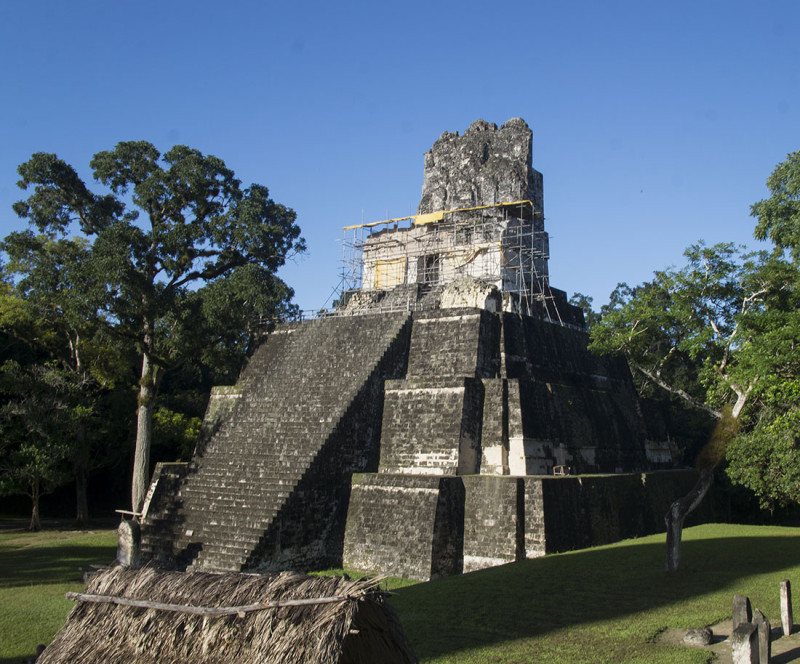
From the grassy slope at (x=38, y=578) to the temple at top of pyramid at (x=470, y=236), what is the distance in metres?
8.31

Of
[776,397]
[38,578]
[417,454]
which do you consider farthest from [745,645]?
[38,578]

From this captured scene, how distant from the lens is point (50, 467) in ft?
55.4

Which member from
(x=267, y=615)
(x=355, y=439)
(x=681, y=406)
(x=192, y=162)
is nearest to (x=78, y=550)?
(x=355, y=439)

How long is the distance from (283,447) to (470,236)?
10.6m

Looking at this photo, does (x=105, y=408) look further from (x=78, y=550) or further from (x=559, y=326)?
(x=559, y=326)

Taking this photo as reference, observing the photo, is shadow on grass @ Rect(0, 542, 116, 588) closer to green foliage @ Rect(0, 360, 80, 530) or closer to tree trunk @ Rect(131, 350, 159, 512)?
tree trunk @ Rect(131, 350, 159, 512)

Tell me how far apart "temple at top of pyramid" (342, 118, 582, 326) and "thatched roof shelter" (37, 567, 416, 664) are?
1309 cm

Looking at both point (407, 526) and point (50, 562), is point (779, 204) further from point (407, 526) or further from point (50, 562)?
point (50, 562)

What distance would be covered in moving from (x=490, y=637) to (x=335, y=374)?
8235mm

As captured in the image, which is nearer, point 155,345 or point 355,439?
point 355,439

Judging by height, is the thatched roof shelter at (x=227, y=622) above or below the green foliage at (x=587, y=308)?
below

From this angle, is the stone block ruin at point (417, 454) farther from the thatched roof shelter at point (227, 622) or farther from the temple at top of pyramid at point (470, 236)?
the thatched roof shelter at point (227, 622)

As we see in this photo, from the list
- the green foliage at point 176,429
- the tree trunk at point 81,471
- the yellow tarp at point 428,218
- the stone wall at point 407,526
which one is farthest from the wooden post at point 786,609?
the yellow tarp at point 428,218

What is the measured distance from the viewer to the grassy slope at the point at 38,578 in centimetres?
739
